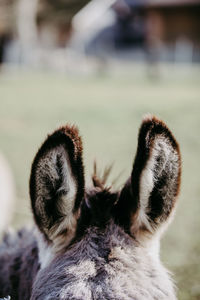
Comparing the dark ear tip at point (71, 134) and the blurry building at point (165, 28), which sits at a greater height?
the blurry building at point (165, 28)

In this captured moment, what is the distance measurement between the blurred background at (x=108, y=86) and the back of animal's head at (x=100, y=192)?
0.80 metres

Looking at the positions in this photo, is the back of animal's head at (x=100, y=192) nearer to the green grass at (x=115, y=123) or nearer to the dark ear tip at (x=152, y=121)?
the dark ear tip at (x=152, y=121)

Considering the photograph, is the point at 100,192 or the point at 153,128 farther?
the point at 100,192

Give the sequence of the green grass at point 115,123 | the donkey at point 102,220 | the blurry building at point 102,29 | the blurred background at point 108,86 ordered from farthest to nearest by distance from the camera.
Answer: the blurry building at point 102,29 < the blurred background at point 108,86 < the green grass at point 115,123 < the donkey at point 102,220

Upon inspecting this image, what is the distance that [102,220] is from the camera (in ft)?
6.56

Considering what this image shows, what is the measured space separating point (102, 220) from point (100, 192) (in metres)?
0.18

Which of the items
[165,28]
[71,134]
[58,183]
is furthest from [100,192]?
[165,28]

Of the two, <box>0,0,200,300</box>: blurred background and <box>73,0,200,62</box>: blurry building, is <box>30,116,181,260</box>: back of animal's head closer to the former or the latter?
<box>0,0,200,300</box>: blurred background

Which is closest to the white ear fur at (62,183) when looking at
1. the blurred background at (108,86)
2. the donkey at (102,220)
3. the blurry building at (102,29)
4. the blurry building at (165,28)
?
the donkey at (102,220)

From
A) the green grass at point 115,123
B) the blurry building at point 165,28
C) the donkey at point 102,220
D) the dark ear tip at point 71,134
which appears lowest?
the donkey at point 102,220

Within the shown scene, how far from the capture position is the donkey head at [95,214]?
5.73ft

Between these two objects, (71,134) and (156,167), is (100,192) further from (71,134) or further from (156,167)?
(71,134)

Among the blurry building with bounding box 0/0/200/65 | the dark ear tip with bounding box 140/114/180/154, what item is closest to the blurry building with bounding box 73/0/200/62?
the blurry building with bounding box 0/0/200/65

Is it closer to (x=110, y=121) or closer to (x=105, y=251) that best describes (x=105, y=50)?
(x=110, y=121)
